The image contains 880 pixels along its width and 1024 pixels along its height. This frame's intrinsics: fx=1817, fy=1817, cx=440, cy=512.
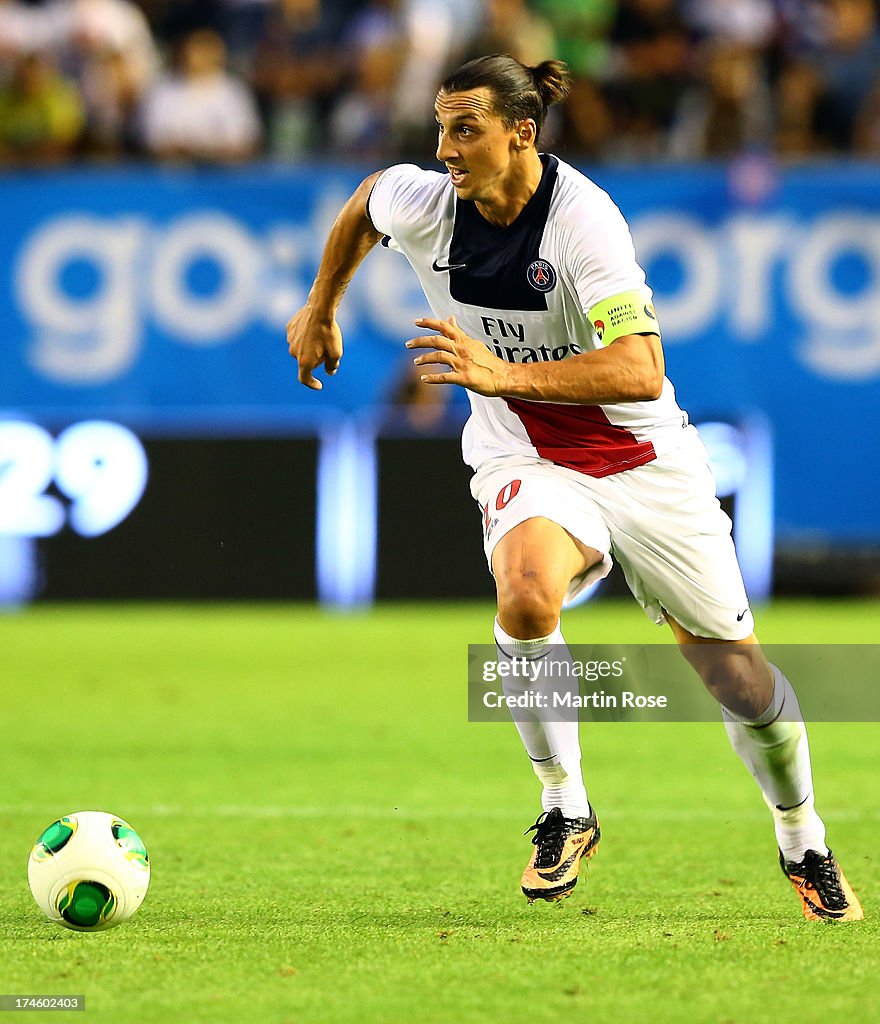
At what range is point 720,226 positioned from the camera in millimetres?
13000

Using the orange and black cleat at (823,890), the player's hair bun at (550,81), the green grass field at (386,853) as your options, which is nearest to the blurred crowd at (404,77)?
the green grass field at (386,853)

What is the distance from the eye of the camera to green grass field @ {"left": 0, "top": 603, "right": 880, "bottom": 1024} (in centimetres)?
394

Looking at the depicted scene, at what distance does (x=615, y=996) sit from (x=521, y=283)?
2013 millimetres

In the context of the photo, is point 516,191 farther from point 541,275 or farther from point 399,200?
A: point 399,200

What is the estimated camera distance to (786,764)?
5.01 meters

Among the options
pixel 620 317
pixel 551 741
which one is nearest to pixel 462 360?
pixel 620 317

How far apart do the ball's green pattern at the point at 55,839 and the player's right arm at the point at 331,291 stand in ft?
5.04

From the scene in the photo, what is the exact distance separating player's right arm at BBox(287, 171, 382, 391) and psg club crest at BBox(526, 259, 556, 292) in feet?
2.26

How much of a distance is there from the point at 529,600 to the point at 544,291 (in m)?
0.87

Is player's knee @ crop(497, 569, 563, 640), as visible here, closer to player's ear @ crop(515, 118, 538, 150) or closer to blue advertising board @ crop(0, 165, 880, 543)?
player's ear @ crop(515, 118, 538, 150)

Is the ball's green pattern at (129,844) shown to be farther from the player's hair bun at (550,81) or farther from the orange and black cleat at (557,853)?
the player's hair bun at (550,81)

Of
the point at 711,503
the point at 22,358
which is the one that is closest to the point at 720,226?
the point at 22,358

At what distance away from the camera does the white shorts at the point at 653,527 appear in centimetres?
494

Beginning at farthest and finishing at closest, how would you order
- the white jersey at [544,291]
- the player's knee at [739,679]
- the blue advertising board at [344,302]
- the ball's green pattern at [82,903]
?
the blue advertising board at [344,302] < the player's knee at [739,679] < the white jersey at [544,291] < the ball's green pattern at [82,903]
